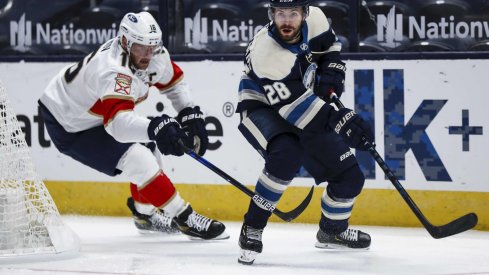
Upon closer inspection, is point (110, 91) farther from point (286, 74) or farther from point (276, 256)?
point (276, 256)

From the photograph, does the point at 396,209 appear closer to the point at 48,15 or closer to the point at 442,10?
the point at 442,10

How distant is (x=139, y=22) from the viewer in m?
4.91

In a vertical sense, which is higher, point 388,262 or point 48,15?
point 48,15

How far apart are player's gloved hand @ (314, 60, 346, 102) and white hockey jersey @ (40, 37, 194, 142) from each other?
0.73 meters

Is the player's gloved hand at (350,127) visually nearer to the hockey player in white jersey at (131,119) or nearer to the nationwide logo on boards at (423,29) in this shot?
the hockey player in white jersey at (131,119)

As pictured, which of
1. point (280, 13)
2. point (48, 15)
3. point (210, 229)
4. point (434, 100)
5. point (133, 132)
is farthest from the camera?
point (48, 15)

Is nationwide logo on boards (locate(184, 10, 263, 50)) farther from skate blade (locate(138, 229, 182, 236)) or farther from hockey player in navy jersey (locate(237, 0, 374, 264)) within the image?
hockey player in navy jersey (locate(237, 0, 374, 264))

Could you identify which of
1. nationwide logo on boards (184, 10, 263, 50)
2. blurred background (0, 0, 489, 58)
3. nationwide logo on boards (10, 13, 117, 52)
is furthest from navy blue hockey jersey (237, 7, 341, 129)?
nationwide logo on boards (10, 13, 117, 52)

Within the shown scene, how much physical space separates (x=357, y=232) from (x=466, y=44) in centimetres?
118

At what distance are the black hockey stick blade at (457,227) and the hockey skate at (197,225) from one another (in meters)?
1.08

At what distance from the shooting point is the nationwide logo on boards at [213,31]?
234 inches

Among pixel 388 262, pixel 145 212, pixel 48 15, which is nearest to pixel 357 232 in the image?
pixel 388 262

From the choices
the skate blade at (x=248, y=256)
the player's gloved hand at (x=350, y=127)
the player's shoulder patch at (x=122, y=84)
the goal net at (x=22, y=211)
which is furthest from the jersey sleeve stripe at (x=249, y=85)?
the goal net at (x=22, y=211)

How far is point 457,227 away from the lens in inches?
176
